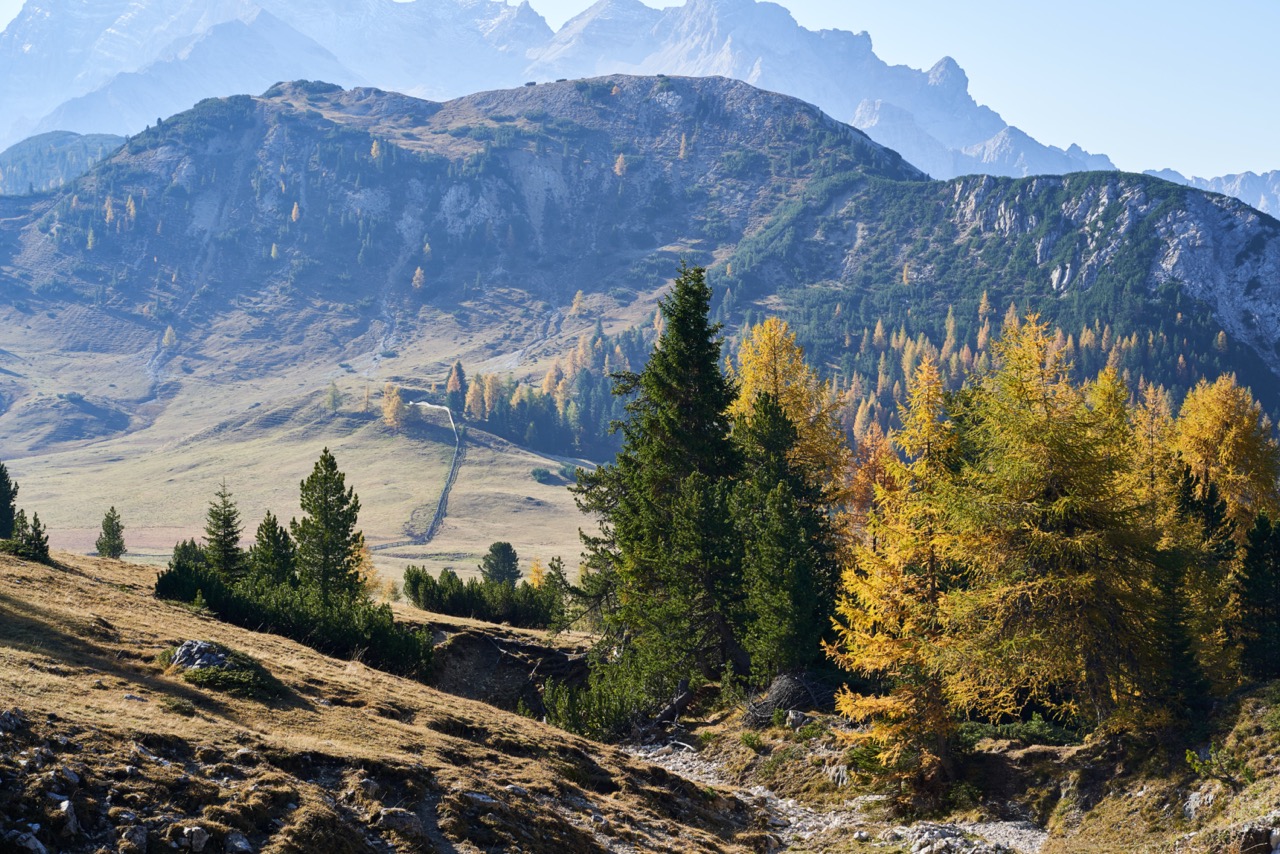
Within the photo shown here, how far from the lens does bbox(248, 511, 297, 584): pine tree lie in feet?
166

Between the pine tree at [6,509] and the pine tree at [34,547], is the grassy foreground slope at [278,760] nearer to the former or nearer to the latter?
the pine tree at [34,547]

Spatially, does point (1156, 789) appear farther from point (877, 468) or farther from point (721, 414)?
point (877, 468)

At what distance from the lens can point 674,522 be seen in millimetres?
44625

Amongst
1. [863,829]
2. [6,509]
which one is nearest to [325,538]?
[6,509]

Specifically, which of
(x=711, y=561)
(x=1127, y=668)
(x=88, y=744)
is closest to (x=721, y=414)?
(x=711, y=561)

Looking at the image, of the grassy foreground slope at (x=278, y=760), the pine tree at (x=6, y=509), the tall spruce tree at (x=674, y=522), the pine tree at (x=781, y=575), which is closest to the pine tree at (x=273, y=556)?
the tall spruce tree at (x=674, y=522)

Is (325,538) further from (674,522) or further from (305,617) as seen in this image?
(674,522)

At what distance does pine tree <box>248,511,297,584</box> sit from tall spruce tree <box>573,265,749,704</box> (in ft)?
53.0

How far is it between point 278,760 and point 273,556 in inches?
1304

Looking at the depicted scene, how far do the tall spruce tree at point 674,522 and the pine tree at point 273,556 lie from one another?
16.2 meters

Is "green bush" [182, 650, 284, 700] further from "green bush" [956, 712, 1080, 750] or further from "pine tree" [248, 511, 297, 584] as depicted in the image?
"pine tree" [248, 511, 297, 584]

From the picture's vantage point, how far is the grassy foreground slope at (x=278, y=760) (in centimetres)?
1744

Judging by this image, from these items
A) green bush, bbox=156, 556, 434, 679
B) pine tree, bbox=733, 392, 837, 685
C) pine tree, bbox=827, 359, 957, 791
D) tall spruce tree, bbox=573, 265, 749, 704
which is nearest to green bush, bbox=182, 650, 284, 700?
green bush, bbox=156, 556, 434, 679

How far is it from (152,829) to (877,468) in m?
55.7
